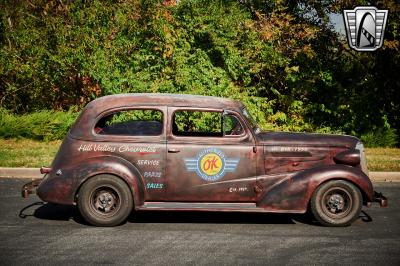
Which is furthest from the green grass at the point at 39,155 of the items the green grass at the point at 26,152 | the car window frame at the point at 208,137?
the car window frame at the point at 208,137

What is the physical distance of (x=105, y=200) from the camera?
7.16 metres

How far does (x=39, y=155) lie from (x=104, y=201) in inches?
225

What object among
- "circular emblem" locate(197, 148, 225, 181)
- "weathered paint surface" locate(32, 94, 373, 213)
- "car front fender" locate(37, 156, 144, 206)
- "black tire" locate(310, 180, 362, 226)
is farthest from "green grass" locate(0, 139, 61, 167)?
"black tire" locate(310, 180, 362, 226)

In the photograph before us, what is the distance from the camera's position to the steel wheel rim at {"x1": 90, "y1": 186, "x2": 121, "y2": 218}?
7148 mm

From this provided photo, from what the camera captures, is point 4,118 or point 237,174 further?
point 4,118

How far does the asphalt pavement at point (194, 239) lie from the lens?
582 cm

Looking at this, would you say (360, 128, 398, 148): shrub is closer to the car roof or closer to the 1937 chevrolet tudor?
the 1937 chevrolet tudor

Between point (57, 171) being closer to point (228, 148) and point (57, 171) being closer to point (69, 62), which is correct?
point (228, 148)

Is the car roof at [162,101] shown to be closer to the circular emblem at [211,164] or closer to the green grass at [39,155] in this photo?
the circular emblem at [211,164]

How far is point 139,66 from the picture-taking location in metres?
14.8

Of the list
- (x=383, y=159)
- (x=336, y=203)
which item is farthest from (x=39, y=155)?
(x=383, y=159)

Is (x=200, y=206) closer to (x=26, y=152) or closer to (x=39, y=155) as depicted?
(x=39, y=155)

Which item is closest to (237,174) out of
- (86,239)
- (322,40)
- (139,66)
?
(86,239)

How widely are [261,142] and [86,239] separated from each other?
2.55 meters
